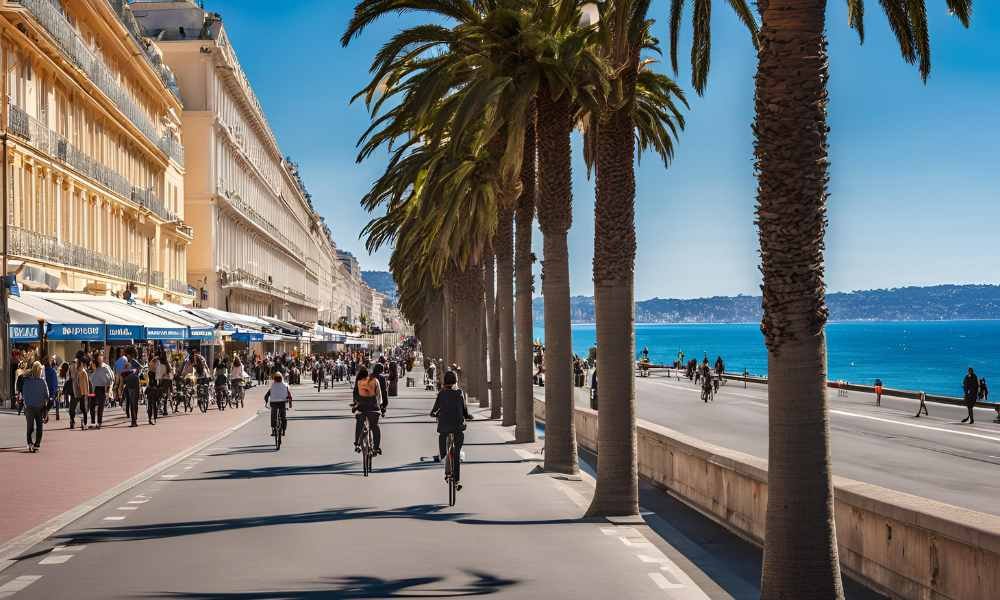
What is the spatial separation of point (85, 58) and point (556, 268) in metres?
30.5

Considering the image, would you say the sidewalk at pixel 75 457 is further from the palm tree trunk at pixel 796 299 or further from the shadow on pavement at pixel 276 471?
the palm tree trunk at pixel 796 299

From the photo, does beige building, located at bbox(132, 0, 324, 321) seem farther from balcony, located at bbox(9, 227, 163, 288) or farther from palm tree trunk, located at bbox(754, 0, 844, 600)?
palm tree trunk, located at bbox(754, 0, 844, 600)

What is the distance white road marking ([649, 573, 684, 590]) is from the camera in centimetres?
1021

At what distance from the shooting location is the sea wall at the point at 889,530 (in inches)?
338

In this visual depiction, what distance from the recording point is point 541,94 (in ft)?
69.3

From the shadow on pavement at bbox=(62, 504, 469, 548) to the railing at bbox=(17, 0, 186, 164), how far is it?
1070 inches

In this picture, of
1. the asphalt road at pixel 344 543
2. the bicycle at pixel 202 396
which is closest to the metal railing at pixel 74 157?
the bicycle at pixel 202 396

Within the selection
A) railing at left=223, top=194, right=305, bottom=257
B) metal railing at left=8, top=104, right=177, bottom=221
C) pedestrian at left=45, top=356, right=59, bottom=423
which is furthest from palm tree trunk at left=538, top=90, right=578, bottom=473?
railing at left=223, top=194, right=305, bottom=257

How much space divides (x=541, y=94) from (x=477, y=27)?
1.77m

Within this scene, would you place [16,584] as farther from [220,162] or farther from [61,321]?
[220,162]

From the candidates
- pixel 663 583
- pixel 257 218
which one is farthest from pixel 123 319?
pixel 257 218

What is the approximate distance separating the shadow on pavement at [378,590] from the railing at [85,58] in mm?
31115

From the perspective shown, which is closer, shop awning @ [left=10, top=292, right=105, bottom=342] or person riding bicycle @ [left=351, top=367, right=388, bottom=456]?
person riding bicycle @ [left=351, top=367, right=388, bottom=456]

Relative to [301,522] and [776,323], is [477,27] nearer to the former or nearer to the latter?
[301,522]
